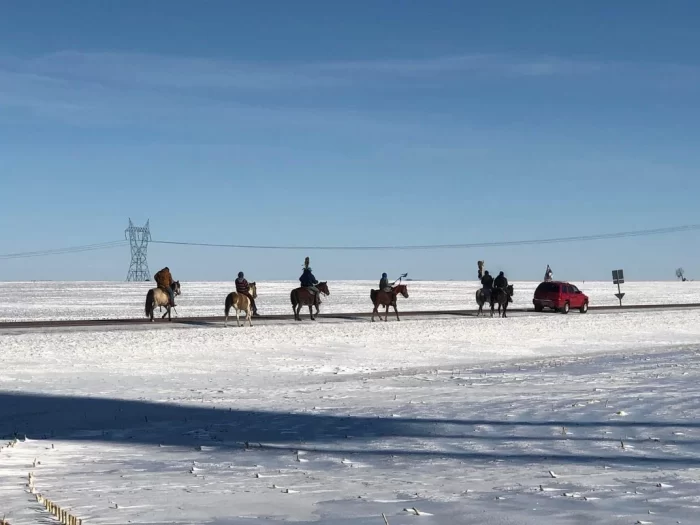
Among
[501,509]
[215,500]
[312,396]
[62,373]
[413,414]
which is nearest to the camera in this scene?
[501,509]

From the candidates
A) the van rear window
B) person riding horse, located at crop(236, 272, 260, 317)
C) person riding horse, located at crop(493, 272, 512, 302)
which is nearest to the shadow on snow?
person riding horse, located at crop(236, 272, 260, 317)

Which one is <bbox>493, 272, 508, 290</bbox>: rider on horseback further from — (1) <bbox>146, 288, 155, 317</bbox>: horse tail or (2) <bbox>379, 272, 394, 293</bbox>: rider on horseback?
(1) <bbox>146, 288, 155, 317</bbox>: horse tail

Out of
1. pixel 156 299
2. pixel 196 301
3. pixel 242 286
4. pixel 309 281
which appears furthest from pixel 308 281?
pixel 196 301

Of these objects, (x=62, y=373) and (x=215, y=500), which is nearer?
(x=215, y=500)

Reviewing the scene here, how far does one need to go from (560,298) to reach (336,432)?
42.1 meters

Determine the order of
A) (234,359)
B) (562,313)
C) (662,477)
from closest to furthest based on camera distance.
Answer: (662,477) < (234,359) < (562,313)

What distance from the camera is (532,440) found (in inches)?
504

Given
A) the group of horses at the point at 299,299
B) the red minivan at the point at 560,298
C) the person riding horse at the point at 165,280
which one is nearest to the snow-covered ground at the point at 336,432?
the group of horses at the point at 299,299

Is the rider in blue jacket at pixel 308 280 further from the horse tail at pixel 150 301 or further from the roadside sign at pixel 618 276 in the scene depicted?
the roadside sign at pixel 618 276

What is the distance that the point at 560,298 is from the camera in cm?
5459

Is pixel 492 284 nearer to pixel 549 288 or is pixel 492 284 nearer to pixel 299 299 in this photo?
pixel 549 288

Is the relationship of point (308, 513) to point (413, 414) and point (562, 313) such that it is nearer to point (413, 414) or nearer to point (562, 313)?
point (413, 414)

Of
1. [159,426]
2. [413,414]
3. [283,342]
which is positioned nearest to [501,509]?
[413,414]

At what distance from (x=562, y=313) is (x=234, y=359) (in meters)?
30.1
